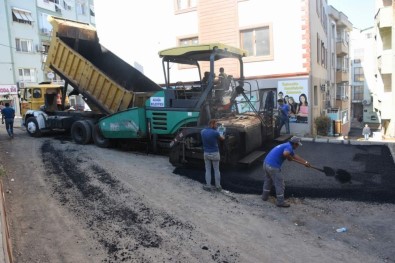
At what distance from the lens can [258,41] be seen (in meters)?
14.5

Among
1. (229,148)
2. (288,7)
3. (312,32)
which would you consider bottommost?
(229,148)

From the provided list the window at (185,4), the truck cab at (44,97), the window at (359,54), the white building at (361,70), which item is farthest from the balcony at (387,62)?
the window at (359,54)

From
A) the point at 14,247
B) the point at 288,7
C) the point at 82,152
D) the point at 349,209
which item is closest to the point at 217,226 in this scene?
the point at 349,209

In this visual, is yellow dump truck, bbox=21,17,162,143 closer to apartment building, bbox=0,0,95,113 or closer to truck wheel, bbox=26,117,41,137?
truck wheel, bbox=26,117,41,137

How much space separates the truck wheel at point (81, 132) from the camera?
10852mm

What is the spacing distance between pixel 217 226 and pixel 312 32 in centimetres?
1167

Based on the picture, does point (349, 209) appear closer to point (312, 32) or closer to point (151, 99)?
point (151, 99)

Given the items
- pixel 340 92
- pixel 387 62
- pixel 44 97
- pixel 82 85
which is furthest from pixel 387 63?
pixel 44 97

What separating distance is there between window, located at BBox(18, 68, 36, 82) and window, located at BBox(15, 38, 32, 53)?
1681mm

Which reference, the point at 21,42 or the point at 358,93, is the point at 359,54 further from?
the point at 21,42

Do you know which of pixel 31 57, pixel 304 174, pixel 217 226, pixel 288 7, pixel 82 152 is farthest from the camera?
pixel 31 57

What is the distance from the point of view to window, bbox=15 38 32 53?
30112 millimetres

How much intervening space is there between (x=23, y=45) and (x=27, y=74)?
2540mm

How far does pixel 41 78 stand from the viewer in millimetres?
31984
